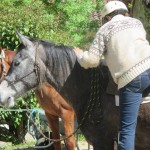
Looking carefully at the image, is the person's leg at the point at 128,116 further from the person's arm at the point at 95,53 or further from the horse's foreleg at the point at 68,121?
the horse's foreleg at the point at 68,121

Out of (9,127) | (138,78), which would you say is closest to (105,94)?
(138,78)

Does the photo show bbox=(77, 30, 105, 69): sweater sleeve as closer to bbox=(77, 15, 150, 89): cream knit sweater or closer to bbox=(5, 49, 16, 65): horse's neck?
bbox=(77, 15, 150, 89): cream knit sweater

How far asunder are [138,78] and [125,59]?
0.22 meters

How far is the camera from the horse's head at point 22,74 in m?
4.49

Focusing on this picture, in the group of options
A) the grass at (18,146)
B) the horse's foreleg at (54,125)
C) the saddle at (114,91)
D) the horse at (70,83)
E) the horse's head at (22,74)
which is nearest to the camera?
the saddle at (114,91)

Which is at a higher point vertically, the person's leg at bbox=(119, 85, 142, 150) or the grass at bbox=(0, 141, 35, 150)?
the person's leg at bbox=(119, 85, 142, 150)

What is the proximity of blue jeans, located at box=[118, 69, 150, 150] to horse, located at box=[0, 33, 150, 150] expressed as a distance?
1.04 ft

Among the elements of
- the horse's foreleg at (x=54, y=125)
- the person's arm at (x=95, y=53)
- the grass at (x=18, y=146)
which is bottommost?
the grass at (x=18, y=146)

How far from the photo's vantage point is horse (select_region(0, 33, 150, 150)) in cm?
438

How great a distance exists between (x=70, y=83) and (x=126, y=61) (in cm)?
82

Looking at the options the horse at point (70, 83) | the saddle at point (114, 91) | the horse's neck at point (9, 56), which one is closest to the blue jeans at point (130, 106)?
the saddle at point (114, 91)

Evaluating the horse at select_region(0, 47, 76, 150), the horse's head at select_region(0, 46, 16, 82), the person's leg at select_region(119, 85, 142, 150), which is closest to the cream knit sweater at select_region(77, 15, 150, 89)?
the person's leg at select_region(119, 85, 142, 150)

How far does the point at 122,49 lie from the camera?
13.0 feet

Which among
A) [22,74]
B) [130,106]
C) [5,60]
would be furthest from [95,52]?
[5,60]
